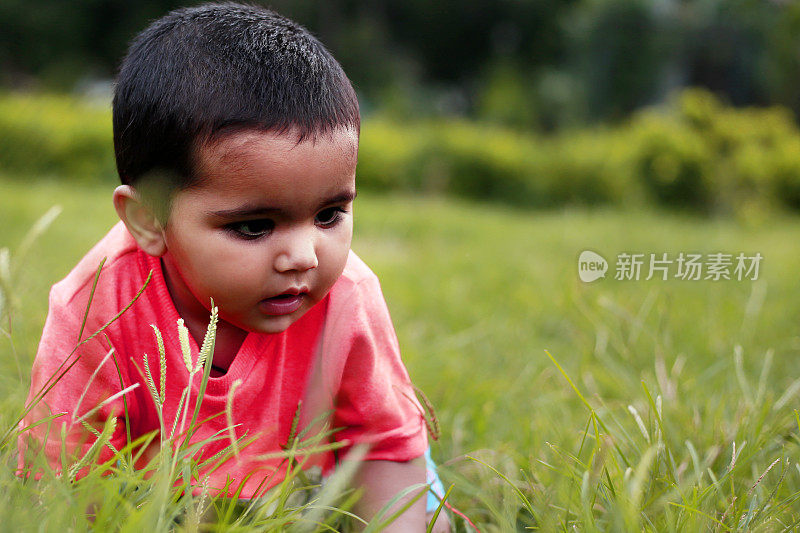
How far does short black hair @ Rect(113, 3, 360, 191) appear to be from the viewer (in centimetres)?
90

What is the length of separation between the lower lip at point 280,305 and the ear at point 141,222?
16 cm

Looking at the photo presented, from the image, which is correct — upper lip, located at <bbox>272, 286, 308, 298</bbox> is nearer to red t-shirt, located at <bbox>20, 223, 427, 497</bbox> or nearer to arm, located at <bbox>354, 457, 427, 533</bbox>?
red t-shirt, located at <bbox>20, 223, 427, 497</bbox>

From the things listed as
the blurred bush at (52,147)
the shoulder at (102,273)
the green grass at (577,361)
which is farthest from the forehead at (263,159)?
the blurred bush at (52,147)

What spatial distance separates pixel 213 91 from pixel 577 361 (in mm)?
1298

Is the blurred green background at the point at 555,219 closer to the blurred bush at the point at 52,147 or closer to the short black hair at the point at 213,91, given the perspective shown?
the blurred bush at the point at 52,147

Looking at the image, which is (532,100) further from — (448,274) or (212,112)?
(212,112)

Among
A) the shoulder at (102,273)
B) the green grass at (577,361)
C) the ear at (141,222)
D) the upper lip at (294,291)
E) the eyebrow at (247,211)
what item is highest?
the eyebrow at (247,211)

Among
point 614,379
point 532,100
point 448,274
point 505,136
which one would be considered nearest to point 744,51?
point 532,100

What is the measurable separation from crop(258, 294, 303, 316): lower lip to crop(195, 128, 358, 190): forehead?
0.54ft

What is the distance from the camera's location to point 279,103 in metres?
0.91

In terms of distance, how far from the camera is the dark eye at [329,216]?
982mm

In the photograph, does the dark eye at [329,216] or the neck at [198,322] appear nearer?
the dark eye at [329,216]

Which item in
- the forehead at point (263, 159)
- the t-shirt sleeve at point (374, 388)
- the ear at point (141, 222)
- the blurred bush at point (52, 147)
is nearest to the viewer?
the forehead at point (263, 159)

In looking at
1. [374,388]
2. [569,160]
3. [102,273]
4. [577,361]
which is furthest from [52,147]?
[374,388]
